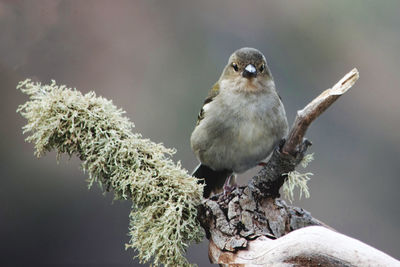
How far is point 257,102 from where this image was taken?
2311 millimetres

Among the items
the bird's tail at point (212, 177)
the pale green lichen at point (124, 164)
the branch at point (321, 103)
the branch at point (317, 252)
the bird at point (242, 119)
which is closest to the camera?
the branch at point (317, 252)

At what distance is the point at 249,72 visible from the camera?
2.29 meters

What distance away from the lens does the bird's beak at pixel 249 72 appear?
2.29 meters

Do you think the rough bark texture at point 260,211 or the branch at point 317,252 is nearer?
the branch at point 317,252

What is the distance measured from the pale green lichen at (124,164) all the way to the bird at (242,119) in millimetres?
413

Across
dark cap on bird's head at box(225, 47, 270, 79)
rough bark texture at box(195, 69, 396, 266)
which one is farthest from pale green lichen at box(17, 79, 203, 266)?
dark cap on bird's head at box(225, 47, 270, 79)

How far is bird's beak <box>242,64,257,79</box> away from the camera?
229 cm

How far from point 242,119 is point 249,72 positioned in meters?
0.24

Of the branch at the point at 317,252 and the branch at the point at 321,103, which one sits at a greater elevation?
the branch at the point at 321,103

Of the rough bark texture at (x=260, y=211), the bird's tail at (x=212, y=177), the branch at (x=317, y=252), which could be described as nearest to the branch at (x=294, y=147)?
the rough bark texture at (x=260, y=211)

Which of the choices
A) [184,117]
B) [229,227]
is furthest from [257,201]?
[184,117]

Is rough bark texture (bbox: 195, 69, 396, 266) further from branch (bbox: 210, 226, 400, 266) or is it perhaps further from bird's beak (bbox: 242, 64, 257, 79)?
bird's beak (bbox: 242, 64, 257, 79)

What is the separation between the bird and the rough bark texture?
352 millimetres

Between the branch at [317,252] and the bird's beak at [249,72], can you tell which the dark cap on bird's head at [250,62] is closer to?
the bird's beak at [249,72]
